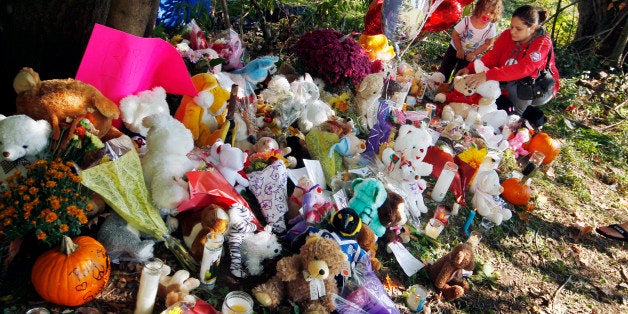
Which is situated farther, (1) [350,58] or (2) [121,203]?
(1) [350,58]

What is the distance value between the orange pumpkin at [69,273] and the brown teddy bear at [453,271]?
185 centimetres

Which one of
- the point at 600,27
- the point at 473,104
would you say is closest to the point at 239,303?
the point at 473,104

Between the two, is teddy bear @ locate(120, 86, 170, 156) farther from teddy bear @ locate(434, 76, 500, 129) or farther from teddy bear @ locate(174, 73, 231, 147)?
teddy bear @ locate(434, 76, 500, 129)

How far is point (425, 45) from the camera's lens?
6.30 meters

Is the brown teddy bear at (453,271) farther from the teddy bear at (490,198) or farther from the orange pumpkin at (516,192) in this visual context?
the orange pumpkin at (516,192)

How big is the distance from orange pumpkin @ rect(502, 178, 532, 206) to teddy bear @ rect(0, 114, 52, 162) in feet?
10.7

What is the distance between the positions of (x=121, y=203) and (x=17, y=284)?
0.56 meters

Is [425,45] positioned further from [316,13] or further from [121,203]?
[121,203]

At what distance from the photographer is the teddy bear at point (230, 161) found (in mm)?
2773

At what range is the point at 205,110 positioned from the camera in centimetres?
311

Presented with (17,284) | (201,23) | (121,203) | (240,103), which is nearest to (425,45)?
(201,23)

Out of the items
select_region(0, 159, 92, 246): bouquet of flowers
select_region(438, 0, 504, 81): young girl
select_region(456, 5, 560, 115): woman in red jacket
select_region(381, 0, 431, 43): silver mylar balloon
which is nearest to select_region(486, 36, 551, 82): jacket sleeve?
select_region(456, 5, 560, 115): woman in red jacket

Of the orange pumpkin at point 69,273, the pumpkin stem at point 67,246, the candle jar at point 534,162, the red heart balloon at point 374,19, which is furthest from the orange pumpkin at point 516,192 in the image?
the pumpkin stem at point 67,246

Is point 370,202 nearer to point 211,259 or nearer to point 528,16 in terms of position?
point 211,259
